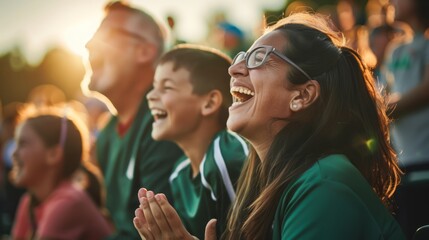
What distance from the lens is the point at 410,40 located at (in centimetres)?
462

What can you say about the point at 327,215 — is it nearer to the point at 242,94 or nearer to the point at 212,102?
the point at 242,94

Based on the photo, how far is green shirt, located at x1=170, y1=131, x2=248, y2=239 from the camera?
10.0ft

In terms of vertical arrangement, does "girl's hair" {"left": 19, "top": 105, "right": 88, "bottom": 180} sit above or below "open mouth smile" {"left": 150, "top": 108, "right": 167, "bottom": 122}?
above

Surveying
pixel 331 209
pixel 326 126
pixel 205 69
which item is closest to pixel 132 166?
pixel 205 69

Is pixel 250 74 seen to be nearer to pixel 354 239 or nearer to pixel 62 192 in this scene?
pixel 354 239

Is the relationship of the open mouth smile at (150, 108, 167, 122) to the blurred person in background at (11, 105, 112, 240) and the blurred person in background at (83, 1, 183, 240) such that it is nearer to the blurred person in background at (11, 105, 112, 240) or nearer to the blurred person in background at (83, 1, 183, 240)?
the blurred person in background at (83, 1, 183, 240)

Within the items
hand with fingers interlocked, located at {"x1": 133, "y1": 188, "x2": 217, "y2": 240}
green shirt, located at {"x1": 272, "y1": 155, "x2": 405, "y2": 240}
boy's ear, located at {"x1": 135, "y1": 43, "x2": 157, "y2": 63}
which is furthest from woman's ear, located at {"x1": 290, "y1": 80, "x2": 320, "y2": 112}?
boy's ear, located at {"x1": 135, "y1": 43, "x2": 157, "y2": 63}

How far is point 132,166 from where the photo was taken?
4.08 meters

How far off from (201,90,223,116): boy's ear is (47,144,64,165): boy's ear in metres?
2.04

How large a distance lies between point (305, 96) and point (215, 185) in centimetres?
73

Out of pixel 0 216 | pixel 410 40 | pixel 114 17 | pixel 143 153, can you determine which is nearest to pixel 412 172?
pixel 410 40

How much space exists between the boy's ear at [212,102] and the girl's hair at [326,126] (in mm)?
797

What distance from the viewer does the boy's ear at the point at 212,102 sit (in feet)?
11.2

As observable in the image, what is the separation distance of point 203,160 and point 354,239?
4.08ft
